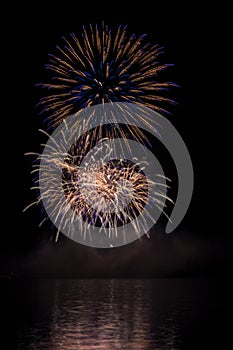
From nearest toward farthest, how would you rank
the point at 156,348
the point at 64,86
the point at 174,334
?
the point at 156,348, the point at 174,334, the point at 64,86

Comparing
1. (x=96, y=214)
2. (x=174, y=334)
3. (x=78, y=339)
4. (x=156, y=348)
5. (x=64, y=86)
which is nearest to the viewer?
(x=156, y=348)

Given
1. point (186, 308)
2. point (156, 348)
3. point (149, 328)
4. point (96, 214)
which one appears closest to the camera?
point (156, 348)

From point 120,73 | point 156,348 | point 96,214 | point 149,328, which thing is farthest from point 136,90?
point 156,348

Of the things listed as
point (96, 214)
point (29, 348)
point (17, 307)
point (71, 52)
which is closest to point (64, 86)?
point (71, 52)

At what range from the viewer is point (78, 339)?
162 feet

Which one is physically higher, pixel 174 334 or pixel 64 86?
pixel 64 86

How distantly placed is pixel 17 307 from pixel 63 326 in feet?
86.1

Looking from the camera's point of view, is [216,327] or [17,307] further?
[17,307]

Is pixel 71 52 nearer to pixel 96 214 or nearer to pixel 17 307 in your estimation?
pixel 96 214

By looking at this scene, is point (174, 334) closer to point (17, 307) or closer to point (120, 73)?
point (120, 73)

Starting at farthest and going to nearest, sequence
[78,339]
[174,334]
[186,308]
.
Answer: [186,308] → [174,334] → [78,339]

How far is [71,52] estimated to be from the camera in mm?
60406

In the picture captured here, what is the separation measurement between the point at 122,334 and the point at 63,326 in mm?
8960

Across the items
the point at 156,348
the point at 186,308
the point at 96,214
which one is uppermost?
the point at 96,214
